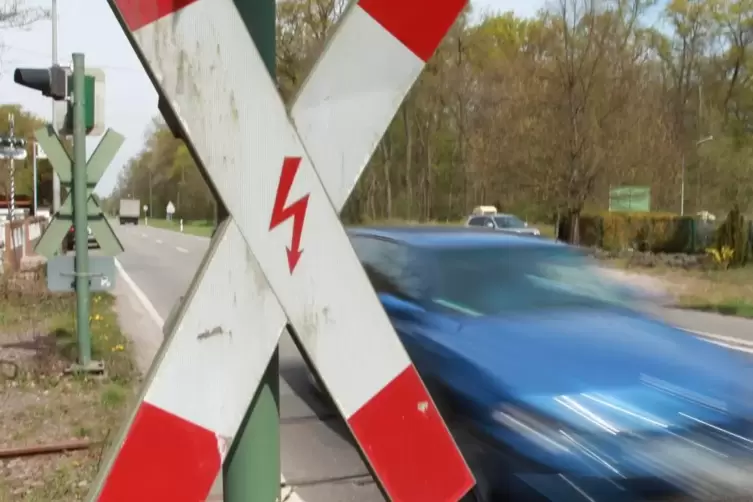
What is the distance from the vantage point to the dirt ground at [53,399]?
16.8ft

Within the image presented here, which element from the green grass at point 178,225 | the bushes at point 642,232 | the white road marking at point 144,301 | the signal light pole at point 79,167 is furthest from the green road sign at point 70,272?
the green grass at point 178,225

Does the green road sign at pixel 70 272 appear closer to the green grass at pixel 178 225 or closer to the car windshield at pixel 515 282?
the car windshield at pixel 515 282

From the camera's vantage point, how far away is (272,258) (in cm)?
137

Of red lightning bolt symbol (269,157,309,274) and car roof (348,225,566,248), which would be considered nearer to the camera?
red lightning bolt symbol (269,157,309,274)

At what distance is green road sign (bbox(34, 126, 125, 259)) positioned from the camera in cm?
830

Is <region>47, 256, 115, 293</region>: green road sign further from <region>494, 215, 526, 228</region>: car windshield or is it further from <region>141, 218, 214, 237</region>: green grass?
<region>141, 218, 214, 237</region>: green grass

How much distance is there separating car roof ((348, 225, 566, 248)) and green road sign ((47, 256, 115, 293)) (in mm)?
3128

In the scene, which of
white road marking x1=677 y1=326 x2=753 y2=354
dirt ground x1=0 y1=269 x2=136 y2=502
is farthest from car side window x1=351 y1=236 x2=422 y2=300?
white road marking x1=677 y1=326 x2=753 y2=354

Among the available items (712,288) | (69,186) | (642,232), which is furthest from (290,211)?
(642,232)

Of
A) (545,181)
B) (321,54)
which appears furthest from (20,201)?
(321,54)

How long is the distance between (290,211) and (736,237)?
76.0ft

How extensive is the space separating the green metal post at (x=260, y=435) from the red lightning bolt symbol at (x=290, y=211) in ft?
0.65

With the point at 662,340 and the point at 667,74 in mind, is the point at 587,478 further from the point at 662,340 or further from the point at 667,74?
the point at 667,74

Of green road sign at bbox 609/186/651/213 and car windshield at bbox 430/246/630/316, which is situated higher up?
green road sign at bbox 609/186/651/213
